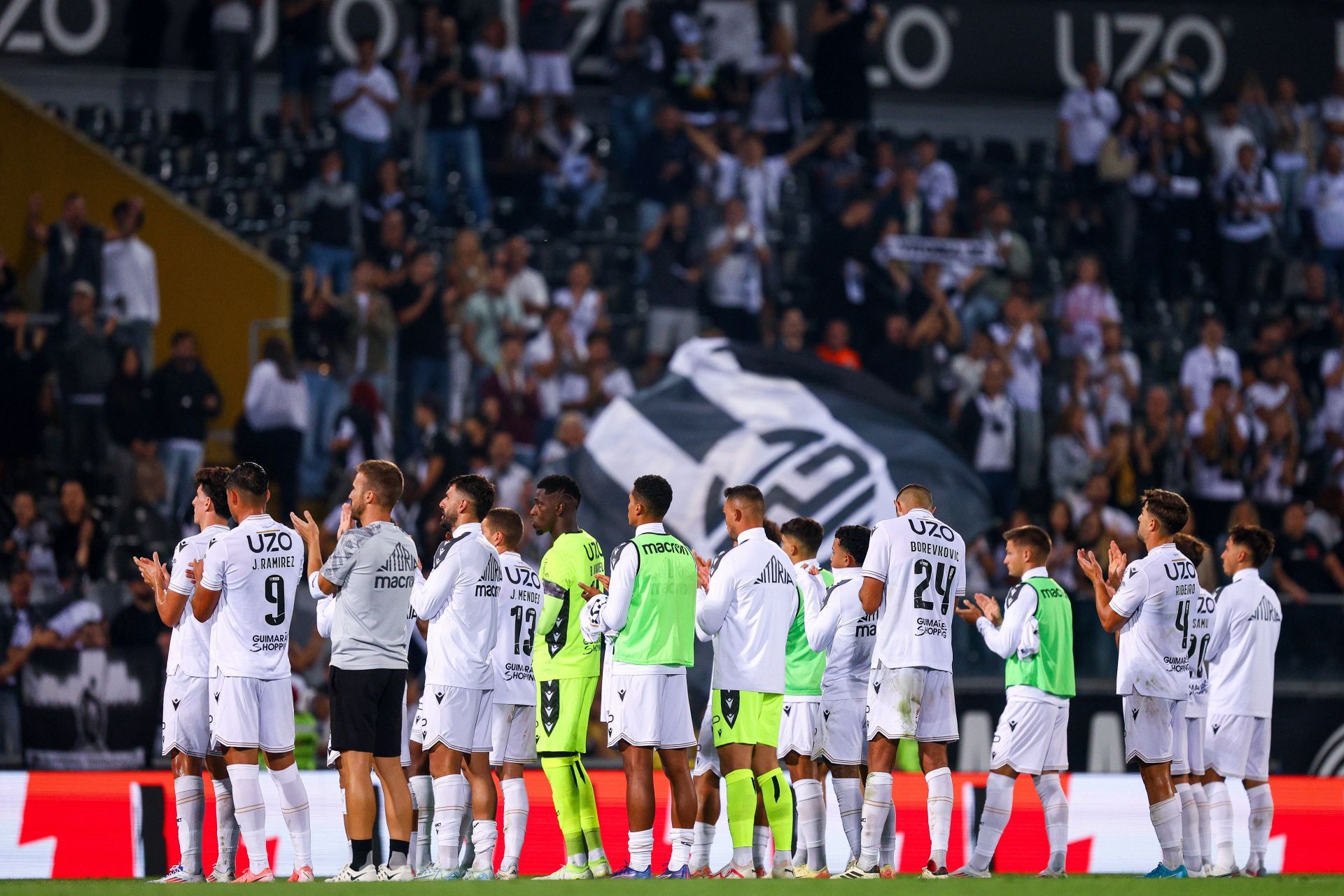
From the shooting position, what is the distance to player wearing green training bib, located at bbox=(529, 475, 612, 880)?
34.9 ft

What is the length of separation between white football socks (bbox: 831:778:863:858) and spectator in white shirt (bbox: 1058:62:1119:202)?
14807 mm

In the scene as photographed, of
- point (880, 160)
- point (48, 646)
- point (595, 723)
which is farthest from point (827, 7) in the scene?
point (48, 646)

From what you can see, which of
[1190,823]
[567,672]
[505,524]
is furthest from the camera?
[1190,823]

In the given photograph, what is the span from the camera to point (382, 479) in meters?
10.2

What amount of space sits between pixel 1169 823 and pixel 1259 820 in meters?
1.16

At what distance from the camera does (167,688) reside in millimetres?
10383

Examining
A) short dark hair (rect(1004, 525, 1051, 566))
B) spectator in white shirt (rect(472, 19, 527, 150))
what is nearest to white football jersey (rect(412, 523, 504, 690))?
short dark hair (rect(1004, 525, 1051, 566))

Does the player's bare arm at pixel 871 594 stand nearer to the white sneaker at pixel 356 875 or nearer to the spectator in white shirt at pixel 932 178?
the white sneaker at pixel 356 875

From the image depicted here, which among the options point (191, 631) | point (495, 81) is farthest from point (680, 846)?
point (495, 81)

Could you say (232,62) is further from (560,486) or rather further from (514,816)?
(514,816)

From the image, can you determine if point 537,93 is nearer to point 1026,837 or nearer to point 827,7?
point 827,7

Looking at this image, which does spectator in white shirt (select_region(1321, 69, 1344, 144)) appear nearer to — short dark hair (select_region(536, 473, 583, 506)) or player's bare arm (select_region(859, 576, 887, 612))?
→ player's bare arm (select_region(859, 576, 887, 612))

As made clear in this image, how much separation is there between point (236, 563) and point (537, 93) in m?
13.7

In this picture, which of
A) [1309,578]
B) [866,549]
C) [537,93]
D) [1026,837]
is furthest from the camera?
[537,93]
